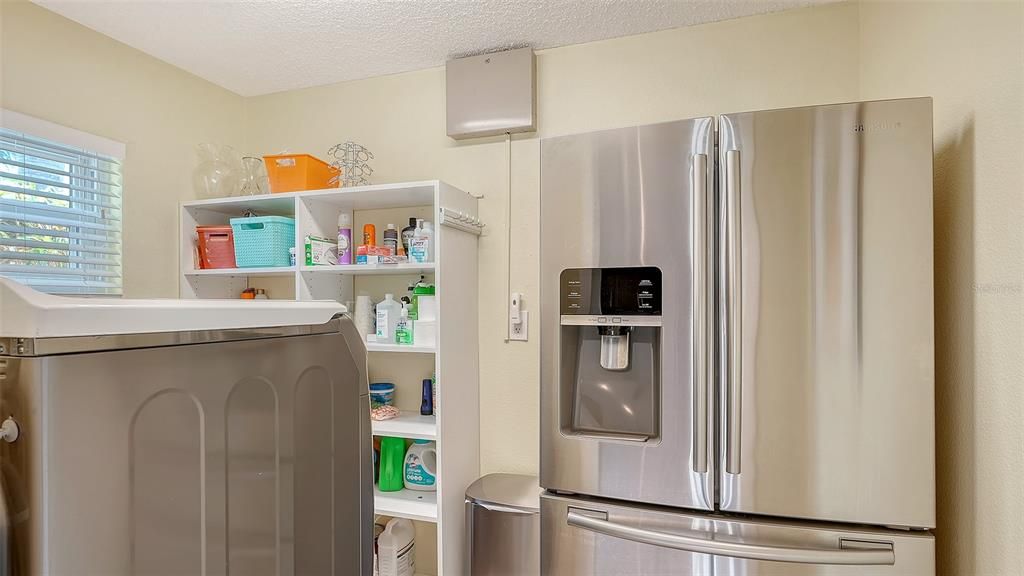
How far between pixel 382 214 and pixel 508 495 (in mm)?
1286

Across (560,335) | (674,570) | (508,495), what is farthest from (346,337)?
(508,495)

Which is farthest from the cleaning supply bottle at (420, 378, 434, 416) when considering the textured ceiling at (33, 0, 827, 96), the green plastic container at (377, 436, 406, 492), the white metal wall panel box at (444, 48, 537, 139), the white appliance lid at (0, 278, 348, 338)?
the white appliance lid at (0, 278, 348, 338)

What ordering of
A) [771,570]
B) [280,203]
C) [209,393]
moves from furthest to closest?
1. [280,203]
2. [771,570]
3. [209,393]

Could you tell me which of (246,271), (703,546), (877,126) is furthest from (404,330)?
(877,126)

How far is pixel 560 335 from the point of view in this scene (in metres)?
1.65

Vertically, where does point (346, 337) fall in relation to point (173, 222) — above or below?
below

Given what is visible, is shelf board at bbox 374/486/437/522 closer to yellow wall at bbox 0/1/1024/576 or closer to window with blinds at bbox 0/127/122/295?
yellow wall at bbox 0/1/1024/576

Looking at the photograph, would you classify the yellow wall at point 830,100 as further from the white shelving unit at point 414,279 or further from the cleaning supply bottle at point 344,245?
the cleaning supply bottle at point 344,245

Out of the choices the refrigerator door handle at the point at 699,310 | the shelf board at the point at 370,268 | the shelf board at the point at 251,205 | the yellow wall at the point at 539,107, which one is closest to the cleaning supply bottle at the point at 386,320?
the shelf board at the point at 370,268

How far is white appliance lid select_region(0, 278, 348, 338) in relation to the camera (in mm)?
474

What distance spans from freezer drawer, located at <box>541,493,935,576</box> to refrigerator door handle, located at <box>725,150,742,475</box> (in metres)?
0.18

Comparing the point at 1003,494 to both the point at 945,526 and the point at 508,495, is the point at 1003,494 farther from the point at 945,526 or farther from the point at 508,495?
the point at 508,495

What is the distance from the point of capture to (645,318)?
5.06 ft

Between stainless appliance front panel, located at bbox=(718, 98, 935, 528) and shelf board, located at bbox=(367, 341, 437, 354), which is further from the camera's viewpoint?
shelf board, located at bbox=(367, 341, 437, 354)
